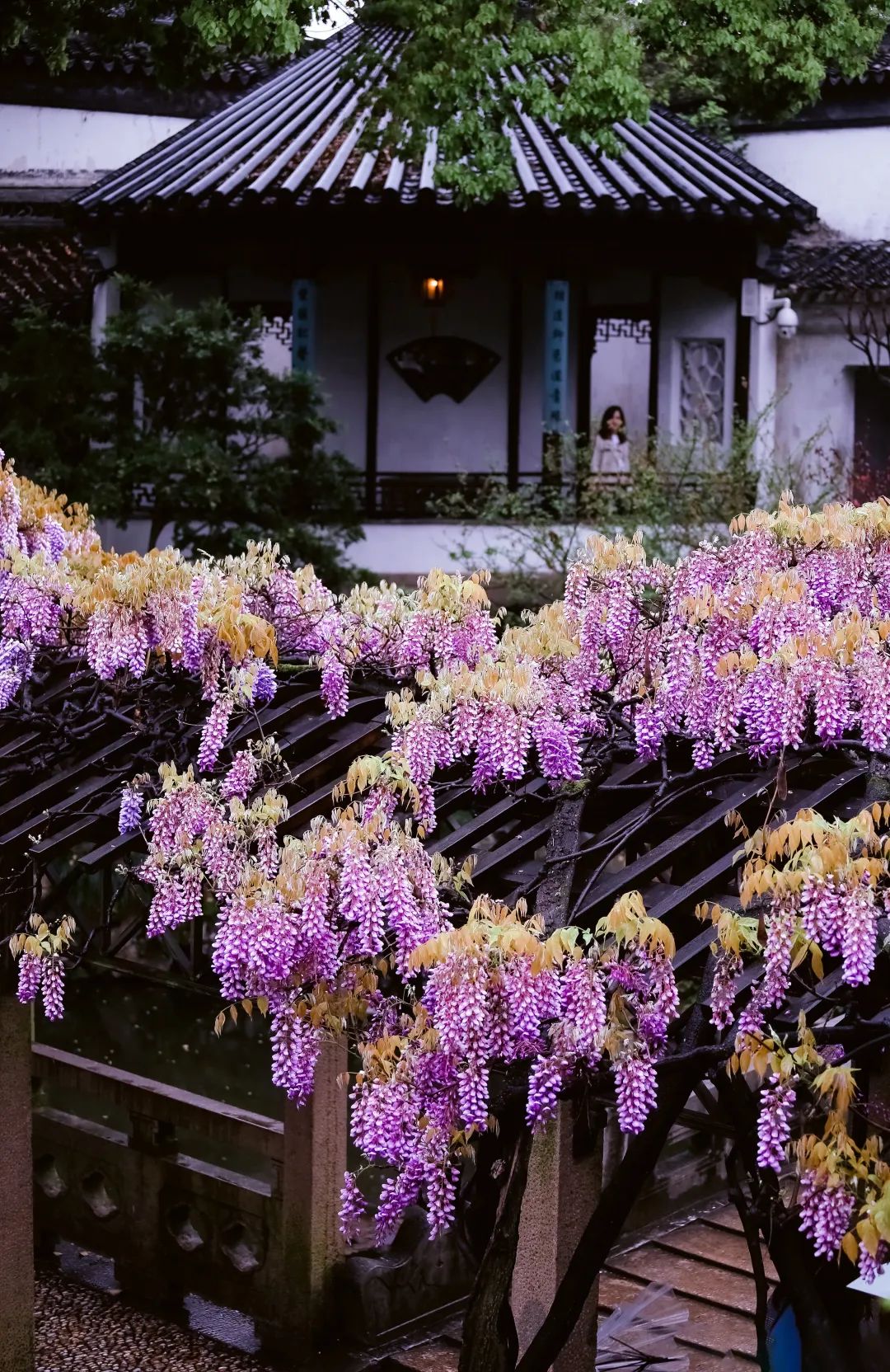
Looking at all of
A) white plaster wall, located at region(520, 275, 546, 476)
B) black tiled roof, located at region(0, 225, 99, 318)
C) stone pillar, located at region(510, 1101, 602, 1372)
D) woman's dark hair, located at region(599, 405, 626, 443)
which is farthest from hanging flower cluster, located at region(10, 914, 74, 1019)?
white plaster wall, located at region(520, 275, 546, 476)

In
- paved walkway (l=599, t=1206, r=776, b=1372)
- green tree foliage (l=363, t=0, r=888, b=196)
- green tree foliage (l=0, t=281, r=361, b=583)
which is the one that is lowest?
paved walkway (l=599, t=1206, r=776, b=1372)

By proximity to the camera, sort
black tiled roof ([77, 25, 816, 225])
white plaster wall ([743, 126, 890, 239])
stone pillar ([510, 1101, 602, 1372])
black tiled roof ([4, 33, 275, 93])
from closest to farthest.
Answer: stone pillar ([510, 1101, 602, 1372]) → black tiled roof ([77, 25, 816, 225]) → white plaster wall ([743, 126, 890, 239]) → black tiled roof ([4, 33, 275, 93])

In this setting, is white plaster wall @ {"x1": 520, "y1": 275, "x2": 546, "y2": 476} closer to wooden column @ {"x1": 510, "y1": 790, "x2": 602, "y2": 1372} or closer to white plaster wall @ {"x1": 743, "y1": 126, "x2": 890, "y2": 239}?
white plaster wall @ {"x1": 743, "y1": 126, "x2": 890, "y2": 239}

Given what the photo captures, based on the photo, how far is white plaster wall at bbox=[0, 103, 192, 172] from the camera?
1966cm

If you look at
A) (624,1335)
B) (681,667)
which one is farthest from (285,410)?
(681,667)

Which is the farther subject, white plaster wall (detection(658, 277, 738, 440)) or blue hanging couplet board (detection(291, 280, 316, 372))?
white plaster wall (detection(658, 277, 738, 440))

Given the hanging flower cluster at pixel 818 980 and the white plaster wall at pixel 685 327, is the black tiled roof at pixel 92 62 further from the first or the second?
the hanging flower cluster at pixel 818 980

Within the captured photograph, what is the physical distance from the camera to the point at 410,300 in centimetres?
1853

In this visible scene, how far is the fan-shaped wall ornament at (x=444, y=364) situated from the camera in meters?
18.6

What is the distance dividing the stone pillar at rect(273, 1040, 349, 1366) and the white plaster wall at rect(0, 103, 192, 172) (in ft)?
47.1

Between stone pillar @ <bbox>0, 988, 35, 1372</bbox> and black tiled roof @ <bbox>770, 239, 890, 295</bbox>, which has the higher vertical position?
black tiled roof @ <bbox>770, 239, 890, 295</bbox>

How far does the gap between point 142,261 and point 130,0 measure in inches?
254

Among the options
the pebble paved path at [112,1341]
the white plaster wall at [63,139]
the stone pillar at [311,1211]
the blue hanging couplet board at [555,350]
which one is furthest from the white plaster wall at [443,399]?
the pebble paved path at [112,1341]

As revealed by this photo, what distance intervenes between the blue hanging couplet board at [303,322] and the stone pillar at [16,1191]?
35.0 feet
